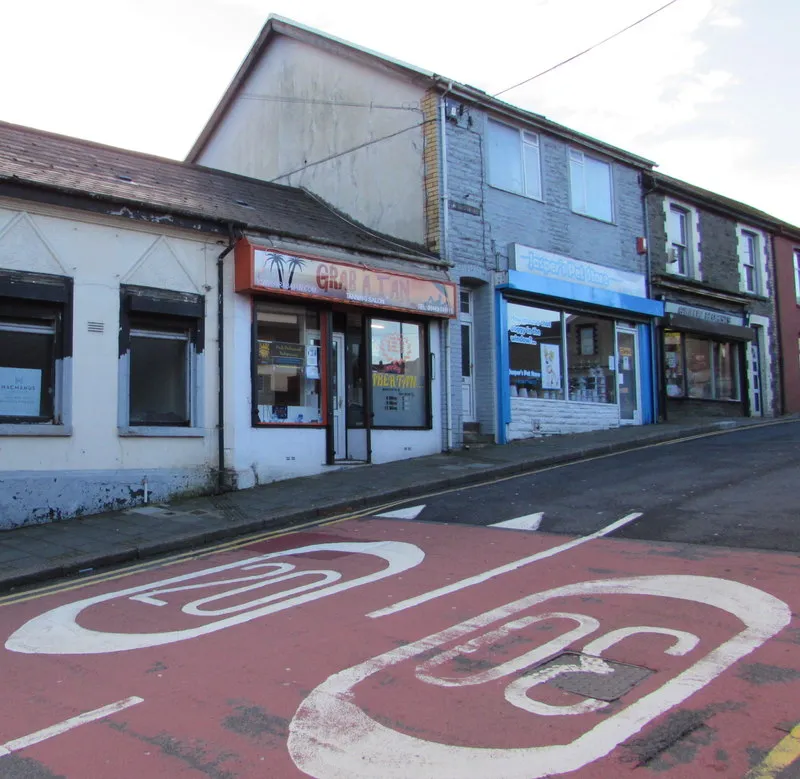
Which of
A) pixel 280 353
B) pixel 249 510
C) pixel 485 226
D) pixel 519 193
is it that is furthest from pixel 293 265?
pixel 519 193

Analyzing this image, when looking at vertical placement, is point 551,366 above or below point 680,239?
below

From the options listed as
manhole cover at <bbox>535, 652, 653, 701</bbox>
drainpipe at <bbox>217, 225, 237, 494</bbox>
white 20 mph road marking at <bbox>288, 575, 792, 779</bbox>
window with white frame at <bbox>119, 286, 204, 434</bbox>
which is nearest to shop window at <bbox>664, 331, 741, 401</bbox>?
drainpipe at <bbox>217, 225, 237, 494</bbox>

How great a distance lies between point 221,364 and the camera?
1166cm

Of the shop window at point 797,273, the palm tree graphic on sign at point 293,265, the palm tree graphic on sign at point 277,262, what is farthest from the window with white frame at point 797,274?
the palm tree graphic on sign at point 277,262

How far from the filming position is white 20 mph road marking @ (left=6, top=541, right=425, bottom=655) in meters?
5.25

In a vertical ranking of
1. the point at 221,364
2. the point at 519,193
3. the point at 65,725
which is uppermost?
A: the point at 519,193

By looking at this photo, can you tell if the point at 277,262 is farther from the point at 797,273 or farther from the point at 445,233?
the point at 797,273

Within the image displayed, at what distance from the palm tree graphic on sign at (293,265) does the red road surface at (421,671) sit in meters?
6.19

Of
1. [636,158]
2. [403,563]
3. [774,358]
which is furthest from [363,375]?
[774,358]

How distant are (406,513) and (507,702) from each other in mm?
5952

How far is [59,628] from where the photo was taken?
18.6 feet

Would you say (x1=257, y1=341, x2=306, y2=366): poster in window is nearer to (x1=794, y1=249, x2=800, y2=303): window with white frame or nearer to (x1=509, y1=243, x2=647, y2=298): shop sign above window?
(x1=509, y1=243, x2=647, y2=298): shop sign above window

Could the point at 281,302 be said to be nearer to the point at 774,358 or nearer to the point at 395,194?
the point at 395,194

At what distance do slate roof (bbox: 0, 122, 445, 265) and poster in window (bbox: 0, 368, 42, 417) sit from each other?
2.35m
